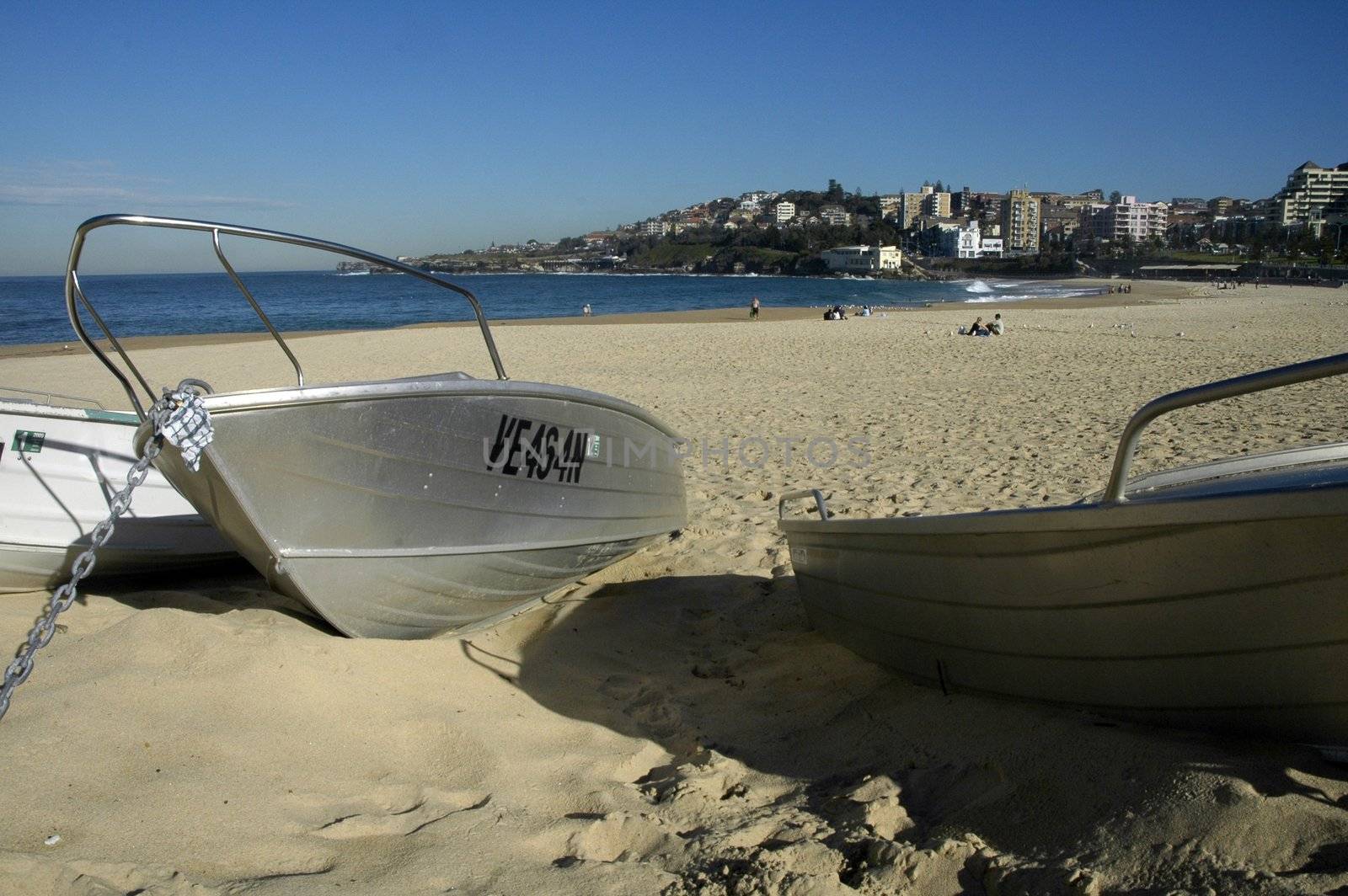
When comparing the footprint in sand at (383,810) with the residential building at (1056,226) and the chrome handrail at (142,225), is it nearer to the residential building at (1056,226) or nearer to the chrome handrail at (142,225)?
→ the chrome handrail at (142,225)

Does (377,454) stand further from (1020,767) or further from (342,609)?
(1020,767)

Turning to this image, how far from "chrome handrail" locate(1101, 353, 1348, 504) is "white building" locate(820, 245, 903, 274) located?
113187 millimetres

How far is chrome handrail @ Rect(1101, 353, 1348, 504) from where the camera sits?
6.75 ft

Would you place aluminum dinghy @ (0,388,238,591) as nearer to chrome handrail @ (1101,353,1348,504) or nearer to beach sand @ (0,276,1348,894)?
beach sand @ (0,276,1348,894)

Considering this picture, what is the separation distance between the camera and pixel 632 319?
3541 cm

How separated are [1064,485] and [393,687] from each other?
4.86 metres

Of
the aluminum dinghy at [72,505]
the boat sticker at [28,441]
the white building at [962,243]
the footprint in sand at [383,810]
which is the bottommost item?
the footprint in sand at [383,810]

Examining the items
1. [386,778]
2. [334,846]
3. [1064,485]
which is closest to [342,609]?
[386,778]

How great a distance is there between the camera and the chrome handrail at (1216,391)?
206 centimetres

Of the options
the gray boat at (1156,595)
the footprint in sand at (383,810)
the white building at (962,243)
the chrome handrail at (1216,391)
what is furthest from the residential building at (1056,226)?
the footprint in sand at (383,810)

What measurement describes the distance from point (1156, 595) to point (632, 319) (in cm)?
3346

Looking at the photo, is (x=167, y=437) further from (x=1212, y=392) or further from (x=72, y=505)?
(x=1212, y=392)

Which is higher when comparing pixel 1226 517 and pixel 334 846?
pixel 1226 517

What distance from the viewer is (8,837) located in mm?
2299
